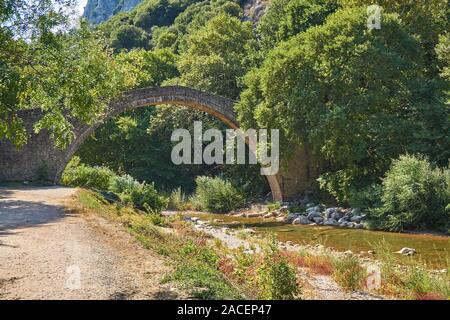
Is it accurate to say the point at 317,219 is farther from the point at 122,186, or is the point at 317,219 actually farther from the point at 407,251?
the point at 122,186

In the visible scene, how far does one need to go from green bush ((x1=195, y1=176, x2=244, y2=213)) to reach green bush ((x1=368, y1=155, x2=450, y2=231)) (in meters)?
10.3

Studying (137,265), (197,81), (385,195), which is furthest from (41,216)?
(197,81)

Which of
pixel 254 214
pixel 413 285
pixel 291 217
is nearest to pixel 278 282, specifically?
pixel 413 285

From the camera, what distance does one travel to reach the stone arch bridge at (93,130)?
22.5m

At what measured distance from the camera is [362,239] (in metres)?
14.0

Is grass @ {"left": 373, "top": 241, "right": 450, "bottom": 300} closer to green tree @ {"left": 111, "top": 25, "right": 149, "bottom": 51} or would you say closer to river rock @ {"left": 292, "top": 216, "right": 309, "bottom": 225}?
river rock @ {"left": 292, "top": 216, "right": 309, "bottom": 225}

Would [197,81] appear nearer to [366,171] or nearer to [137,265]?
[366,171]

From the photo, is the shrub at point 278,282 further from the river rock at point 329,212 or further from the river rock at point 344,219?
the river rock at point 329,212

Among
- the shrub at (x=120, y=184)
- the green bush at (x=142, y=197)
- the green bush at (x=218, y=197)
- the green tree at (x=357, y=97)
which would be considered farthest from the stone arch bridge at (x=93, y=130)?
the green bush at (x=142, y=197)

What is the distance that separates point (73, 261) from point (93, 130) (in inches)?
727

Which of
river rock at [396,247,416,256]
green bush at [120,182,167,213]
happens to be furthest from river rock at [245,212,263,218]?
river rock at [396,247,416,256]

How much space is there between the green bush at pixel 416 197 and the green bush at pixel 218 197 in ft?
33.8

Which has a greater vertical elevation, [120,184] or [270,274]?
[120,184]

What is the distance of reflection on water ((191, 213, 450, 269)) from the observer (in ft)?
37.1
